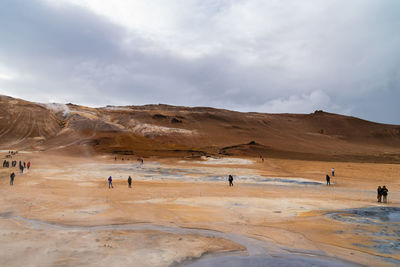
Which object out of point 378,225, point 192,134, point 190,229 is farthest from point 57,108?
point 378,225

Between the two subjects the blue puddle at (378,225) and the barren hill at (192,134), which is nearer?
the blue puddle at (378,225)

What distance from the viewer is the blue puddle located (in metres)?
13.1

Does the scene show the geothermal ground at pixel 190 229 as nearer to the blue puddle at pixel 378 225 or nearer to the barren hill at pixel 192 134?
the blue puddle at pixel 378 225

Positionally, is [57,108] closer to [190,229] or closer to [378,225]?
[190,229]

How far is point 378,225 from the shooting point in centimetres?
1672

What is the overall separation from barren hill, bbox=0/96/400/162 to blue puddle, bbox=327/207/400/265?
5030 cm

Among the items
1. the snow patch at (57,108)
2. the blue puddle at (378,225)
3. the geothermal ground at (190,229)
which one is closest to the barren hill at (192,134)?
the snow patch at (57,108)

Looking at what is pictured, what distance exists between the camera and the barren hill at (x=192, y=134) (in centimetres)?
7769

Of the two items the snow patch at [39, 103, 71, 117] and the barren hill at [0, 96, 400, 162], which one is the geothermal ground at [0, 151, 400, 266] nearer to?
the barren hill at [0, 96, 400, 162]

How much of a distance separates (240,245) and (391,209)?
14.3 meters

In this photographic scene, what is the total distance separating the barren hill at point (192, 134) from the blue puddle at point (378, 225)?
1981 inches

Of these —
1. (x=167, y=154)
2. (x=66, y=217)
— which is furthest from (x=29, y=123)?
(x=66, y=217)

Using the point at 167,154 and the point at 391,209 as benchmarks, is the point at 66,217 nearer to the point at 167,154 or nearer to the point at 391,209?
the point at 391,209

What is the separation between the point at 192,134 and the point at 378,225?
91.2 m
